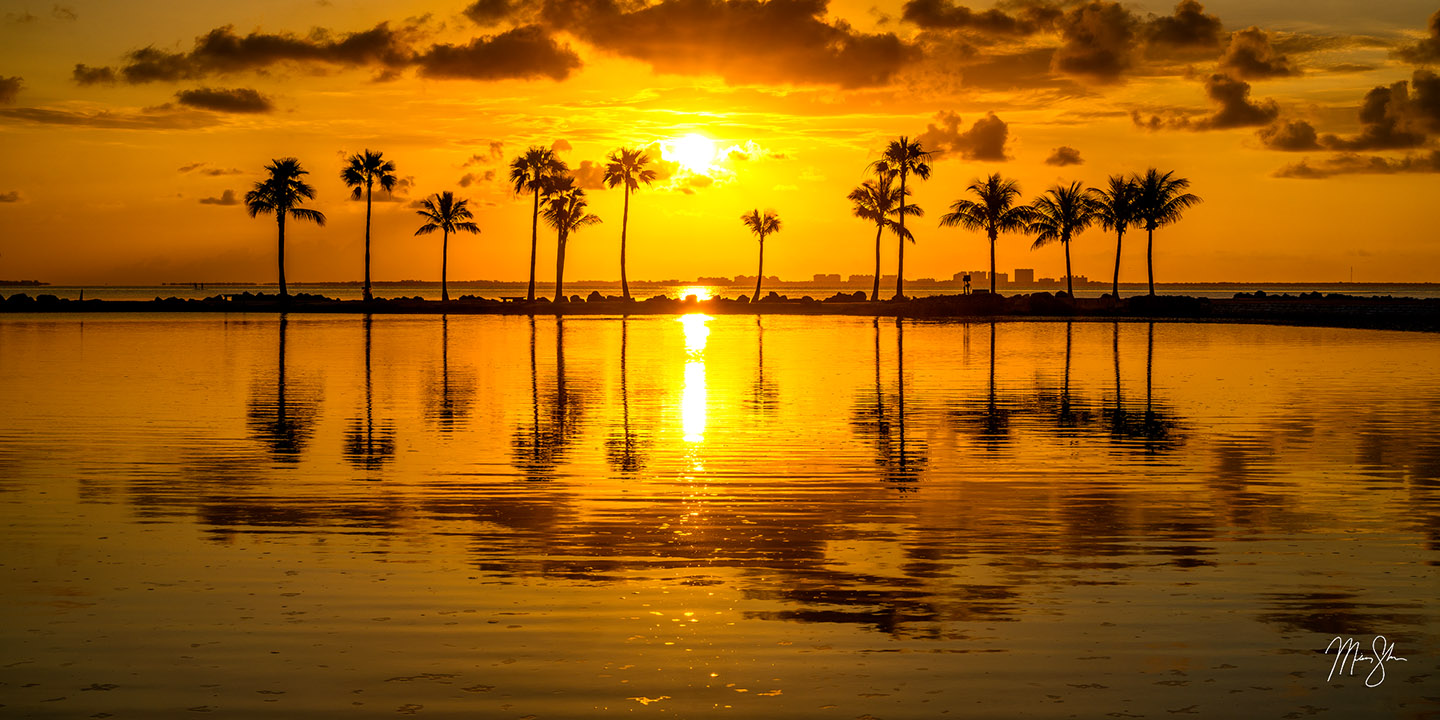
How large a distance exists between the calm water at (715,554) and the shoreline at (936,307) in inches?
2161

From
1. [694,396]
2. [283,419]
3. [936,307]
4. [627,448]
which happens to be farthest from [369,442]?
[936,307]

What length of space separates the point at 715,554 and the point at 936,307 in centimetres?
8152

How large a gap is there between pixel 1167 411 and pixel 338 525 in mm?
16050

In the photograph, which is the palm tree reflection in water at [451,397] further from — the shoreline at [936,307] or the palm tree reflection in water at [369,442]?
the shoreline at [936,307]

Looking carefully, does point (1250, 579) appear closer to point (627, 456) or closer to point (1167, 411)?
point (627, 456)

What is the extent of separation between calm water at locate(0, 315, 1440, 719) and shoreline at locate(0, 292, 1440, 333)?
180 feet

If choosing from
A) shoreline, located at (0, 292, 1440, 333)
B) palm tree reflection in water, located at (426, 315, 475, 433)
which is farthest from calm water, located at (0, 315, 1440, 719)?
shoreline, located at (0, 292, 1440, 333)

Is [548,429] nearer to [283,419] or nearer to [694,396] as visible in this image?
[283,419]

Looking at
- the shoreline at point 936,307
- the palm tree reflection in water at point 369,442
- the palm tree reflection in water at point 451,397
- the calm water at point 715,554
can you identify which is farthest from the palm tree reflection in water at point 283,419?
the shoreline at point 936,307

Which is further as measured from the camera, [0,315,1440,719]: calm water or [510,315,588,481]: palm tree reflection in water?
[510,315,588,481]: palm tree reflection in water

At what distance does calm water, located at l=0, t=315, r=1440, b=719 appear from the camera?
7113 millimetres

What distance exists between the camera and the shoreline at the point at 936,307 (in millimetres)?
76062

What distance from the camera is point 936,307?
90500 mm

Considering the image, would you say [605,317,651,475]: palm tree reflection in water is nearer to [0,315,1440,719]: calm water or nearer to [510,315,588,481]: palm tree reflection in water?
[0,315,1440,719]: calm water
